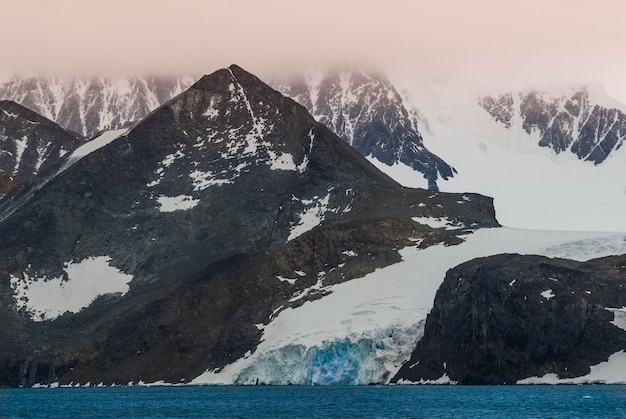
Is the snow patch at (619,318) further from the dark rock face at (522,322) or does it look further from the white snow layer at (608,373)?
the white snow layer at (608,373)

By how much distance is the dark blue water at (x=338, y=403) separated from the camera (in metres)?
128

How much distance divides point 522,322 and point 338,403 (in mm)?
44250

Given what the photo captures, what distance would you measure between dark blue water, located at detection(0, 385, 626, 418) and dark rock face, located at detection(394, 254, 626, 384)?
22.1 feet

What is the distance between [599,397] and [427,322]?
5686 centimetres

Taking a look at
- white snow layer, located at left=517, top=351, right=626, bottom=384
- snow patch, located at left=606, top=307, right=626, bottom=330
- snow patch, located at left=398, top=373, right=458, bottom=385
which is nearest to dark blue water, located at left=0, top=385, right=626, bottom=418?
white snow layer, located at left=517, top=351, right=626, bottom=384

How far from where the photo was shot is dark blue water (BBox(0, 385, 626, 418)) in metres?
128

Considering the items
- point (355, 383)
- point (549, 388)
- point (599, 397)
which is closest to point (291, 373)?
point (355, 383)

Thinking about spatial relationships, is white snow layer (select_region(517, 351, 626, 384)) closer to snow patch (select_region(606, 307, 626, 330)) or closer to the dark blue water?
the dark blue water

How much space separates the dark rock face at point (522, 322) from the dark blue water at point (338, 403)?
22.1ft

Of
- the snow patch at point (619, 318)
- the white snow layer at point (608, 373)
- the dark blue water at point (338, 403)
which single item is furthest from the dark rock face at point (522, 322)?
the dark blue water at point (338, 403)

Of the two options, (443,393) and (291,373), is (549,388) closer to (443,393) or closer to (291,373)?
(443,393)

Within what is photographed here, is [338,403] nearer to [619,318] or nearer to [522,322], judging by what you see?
[522,322]

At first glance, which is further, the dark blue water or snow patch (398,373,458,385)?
snow patch (398,373,458,385)

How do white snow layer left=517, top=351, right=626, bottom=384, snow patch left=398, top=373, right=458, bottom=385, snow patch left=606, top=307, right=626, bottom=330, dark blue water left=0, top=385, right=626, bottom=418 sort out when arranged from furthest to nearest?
snow patch left=398, top=373, right=458, bottom=385, snow patch left=606, top=307, right=626, bottom=330, white snow layer left=517, top=351, right=626, bottom=384, dark blue water left=0, top=385, right=626, bottom=418
